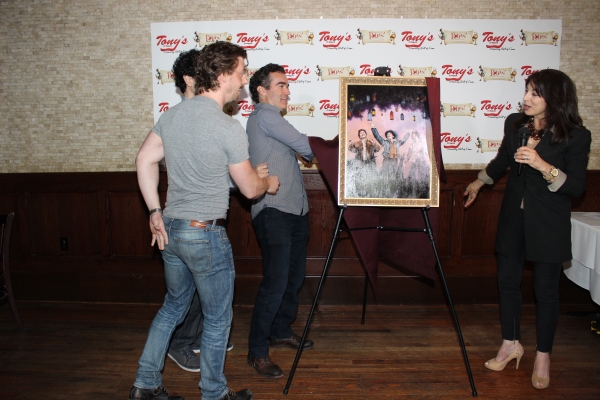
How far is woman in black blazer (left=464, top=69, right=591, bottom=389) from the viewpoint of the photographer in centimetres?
226

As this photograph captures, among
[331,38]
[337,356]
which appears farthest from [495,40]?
[337,356]

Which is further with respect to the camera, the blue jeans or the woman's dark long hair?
the woman's dark long hair

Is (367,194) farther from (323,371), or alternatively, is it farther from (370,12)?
(370,12)

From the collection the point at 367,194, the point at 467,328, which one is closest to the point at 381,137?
the point at 367,194

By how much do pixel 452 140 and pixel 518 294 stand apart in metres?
1.33

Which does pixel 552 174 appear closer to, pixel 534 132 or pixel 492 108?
pixel 534 132

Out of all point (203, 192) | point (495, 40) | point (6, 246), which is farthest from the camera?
point (495, 40)

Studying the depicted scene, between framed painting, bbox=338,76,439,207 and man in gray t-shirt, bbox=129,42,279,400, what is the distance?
1.85 feet

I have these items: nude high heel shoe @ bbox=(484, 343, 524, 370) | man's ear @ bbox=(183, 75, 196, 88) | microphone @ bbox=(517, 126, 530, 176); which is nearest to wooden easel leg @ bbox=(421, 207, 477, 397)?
nude high heel shoe @ bbox=(484, 343, 524, 370)

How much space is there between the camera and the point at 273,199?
8.18 ft

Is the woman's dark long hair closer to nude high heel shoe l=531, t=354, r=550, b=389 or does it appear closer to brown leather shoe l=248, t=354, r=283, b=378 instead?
nude high heel shoe l=531, t=354, r=550, b=389

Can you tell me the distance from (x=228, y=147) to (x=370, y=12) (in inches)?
82.0

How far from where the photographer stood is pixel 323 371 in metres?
2.64

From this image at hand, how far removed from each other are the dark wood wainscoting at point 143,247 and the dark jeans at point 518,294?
984 millimetres
